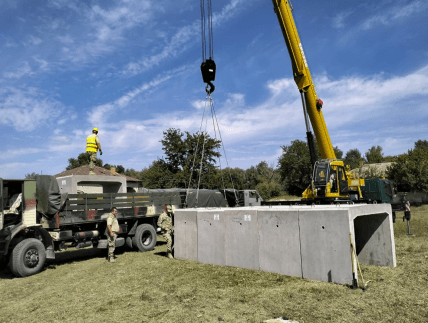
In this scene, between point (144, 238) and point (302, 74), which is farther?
point (302, 74)

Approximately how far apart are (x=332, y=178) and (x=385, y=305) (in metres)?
8.14

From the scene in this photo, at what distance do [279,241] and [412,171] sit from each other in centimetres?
3588

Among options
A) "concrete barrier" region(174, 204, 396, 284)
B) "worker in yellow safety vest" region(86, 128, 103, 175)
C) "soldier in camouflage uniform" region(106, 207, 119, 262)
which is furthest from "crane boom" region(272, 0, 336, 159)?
"soldier in camouflage uniform" region(106, 207, 119, 262)

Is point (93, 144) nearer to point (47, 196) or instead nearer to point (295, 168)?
point (47, 196)

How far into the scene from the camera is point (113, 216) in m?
10.6

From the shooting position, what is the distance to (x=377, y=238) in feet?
27.7

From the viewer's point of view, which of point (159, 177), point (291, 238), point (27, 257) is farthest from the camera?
point (159, 177)

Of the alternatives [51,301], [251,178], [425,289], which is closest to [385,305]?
[425,289]

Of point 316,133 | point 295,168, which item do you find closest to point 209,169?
point 295,168

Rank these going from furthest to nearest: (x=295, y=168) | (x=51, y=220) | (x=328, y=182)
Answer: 1. (x=295, y=168)
2. (x=328, y=182)
3. (x=51, y=220)

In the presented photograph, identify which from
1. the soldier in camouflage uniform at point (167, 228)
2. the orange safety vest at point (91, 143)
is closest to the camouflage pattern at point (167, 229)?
the soldier in camouflage uniform at point (167, 228)

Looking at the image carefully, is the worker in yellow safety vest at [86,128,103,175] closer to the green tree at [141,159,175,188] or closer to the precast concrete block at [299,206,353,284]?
the precast concrete block at [299,206,353,284]

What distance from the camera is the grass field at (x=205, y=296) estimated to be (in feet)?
17.2

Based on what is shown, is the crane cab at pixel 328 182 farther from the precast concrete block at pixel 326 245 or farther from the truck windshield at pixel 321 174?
the precast concrete block at pixel 326 245
